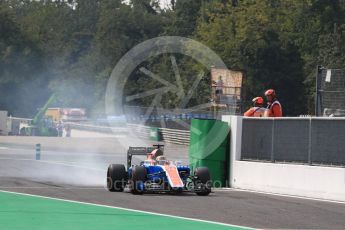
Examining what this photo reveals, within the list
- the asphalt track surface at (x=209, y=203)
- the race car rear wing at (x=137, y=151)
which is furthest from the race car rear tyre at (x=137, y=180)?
the race car rear wing at (x=137, y=151)

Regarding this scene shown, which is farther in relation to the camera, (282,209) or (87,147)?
(87,147)

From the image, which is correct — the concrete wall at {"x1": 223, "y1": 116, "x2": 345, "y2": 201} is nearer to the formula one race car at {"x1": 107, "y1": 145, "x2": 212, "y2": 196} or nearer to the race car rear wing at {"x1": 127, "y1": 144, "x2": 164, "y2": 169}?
the formula one race car at {"x1": 107, "y1": 145, "x2": 212, "y2": 196}

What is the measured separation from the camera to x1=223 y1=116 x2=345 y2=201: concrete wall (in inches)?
767

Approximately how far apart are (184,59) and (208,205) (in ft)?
190

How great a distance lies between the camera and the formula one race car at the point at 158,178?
1966cm

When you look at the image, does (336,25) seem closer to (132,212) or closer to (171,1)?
(171,1)

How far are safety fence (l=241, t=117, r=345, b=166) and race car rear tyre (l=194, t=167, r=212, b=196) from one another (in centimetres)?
220

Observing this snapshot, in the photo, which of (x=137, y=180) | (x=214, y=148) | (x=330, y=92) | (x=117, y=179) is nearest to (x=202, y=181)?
(x=137, y=180)

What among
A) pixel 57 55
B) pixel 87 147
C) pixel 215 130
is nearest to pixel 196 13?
pixel 57 55

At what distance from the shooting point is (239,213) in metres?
15.9

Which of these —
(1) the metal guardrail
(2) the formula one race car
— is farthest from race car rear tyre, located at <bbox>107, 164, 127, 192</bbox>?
(1) the metal guardrail

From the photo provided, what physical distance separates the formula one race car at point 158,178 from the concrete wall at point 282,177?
196cm

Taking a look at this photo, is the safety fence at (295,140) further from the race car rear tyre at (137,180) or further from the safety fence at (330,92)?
the race car rear tyre at (137,180)

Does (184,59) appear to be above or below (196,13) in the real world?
below
